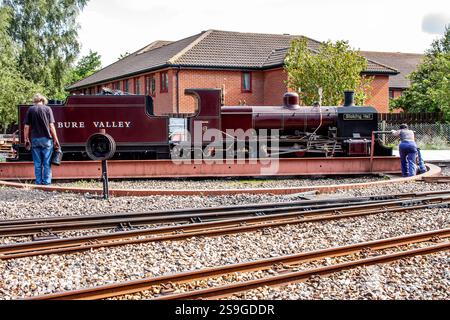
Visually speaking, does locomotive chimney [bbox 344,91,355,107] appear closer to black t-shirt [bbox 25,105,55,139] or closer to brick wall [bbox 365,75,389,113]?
black t-shirt [bbox 25,105,55,139]

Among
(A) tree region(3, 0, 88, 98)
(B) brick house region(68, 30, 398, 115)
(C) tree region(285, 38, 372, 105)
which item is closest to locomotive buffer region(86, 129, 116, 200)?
(C) tree region(285, 38, 372, 105)

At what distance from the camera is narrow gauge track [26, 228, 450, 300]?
4.58 meters

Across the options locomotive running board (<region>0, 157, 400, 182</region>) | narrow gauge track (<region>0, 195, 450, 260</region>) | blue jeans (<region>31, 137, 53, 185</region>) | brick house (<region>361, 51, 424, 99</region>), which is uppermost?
brick house (<region>361, 51, 424, 99</region>)

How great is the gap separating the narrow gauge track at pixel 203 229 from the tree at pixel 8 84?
89.3ft

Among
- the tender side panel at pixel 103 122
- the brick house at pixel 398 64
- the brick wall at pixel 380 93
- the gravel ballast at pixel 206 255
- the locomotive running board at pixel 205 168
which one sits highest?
the brick house at pixel 398 64

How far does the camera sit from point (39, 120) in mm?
10992

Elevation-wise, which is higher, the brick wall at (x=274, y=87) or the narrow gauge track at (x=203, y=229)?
the brick wall at (x=274, y=87)

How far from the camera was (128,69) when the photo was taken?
40.2m

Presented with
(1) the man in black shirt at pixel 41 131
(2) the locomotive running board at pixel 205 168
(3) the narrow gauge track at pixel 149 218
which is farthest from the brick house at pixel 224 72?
(3) the narrow gauge track at pixel 149 218

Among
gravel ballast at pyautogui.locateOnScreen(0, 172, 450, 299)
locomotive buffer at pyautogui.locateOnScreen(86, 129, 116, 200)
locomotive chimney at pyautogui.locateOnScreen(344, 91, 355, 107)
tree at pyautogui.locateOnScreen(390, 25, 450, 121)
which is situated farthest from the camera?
tree at pyautogui.locateOnScreen(390, 25, 450, 121)

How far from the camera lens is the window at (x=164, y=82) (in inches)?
1297

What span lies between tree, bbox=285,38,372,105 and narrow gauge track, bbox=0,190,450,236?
16.3m

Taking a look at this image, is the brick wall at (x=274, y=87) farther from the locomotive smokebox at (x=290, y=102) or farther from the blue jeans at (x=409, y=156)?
the blue jeans at (x=409, y=156)
